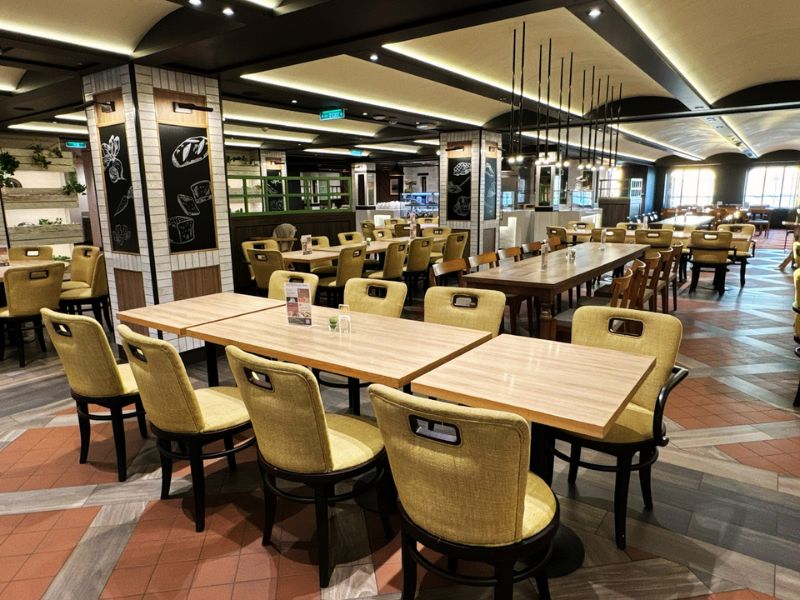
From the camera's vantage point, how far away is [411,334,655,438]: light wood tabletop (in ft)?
5.24

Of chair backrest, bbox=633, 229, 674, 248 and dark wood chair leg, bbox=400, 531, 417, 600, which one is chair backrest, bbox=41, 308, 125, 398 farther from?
chair backrest, bbox=633, 229, 674, 248

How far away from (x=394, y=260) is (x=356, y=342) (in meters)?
3.93

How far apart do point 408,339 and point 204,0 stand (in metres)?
2.58

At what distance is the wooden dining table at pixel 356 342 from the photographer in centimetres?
205

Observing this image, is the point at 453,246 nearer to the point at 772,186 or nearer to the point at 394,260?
the point at 394,260

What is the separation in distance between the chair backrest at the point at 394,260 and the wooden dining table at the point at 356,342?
3.22 metres

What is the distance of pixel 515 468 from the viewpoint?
1340mm

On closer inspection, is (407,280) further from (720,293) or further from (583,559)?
(583,559)

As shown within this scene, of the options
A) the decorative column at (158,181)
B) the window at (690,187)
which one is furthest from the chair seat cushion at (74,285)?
the window at (690,187)

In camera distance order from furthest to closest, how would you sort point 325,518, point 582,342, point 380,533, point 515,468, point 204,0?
point 204,0 → point 582,342 → point 380,533 → point 325,518 → point 515,468

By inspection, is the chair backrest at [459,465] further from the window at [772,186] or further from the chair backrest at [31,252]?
the window at [772,186]

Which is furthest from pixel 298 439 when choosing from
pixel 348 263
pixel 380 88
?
pixel 380 88

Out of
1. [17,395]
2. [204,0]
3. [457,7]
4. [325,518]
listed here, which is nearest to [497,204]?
[457,7]

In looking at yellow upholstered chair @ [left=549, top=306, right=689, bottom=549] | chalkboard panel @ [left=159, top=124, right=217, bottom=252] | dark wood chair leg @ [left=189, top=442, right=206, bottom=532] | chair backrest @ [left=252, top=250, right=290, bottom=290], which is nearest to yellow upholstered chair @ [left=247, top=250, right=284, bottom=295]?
chair backrest @ [left=252, top=250, right=290, bottom=290]
